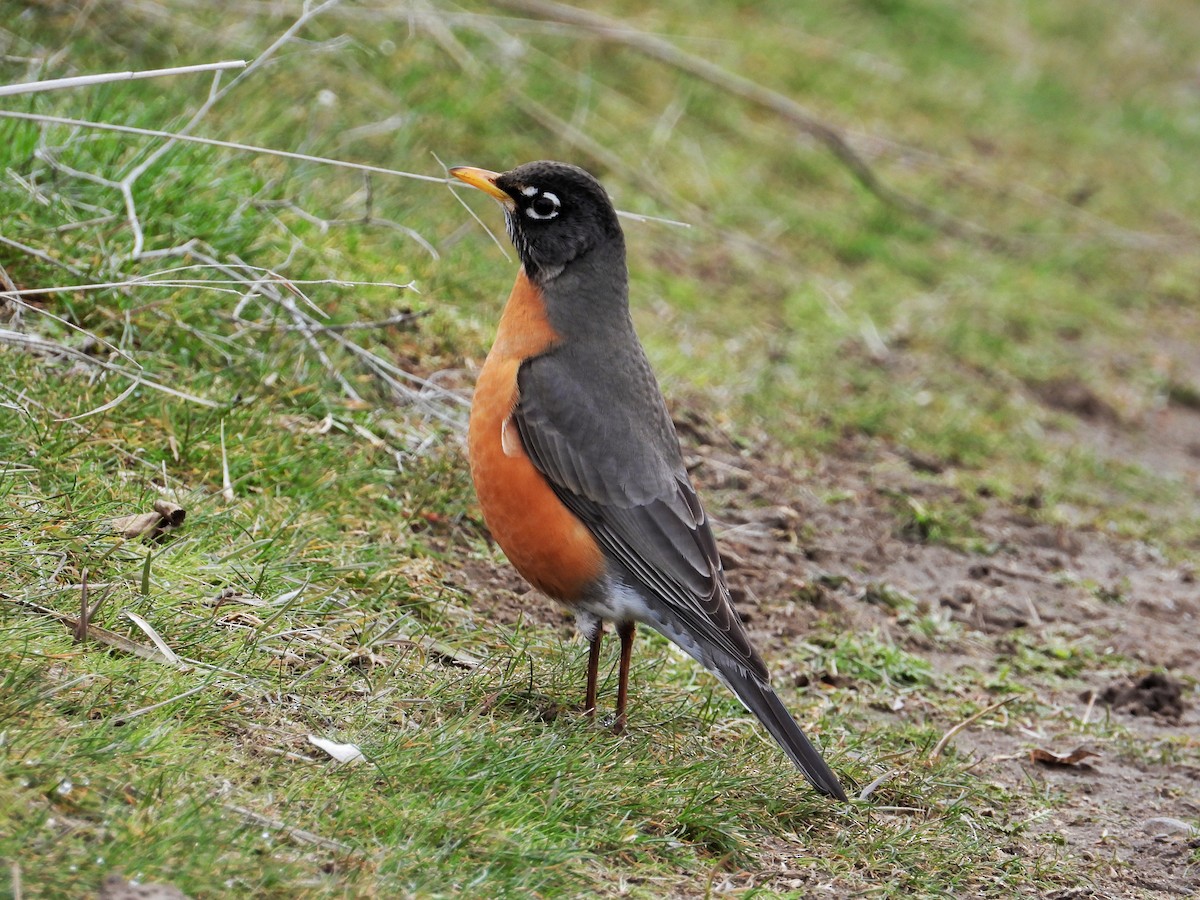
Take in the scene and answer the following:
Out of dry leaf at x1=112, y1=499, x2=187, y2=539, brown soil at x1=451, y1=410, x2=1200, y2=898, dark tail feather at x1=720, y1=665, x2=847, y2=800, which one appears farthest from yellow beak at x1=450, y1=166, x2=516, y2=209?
dark tail feather at x1=720, y1=665, x2=847, y2=800

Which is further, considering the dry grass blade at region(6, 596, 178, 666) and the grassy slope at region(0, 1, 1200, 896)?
the dry grass blade at region(6, 596, 178, 666)

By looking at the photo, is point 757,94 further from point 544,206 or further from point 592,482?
point 592,482

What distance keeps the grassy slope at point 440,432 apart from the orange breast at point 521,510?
336 mm

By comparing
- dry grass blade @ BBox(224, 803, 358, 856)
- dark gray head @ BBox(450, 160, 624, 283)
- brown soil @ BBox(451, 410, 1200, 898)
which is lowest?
brown soil @ BBox(451, 410, 1200, 898)

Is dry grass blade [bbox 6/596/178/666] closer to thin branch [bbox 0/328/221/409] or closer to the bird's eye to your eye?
thin branch [bbox 0/328/221/409]

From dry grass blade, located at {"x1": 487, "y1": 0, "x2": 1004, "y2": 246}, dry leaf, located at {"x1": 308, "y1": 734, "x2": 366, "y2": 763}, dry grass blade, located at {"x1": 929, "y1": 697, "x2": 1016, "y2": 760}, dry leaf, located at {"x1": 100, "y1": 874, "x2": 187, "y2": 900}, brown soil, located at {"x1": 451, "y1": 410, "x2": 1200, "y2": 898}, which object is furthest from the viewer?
dry grass blade, located at {"x1": 487, "y1": 0, "x2": 1004, "y2": 246}

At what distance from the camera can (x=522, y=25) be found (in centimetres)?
885

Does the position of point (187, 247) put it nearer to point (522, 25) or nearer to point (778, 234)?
point (522, 25)

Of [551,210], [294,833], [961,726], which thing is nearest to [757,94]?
[551,210]

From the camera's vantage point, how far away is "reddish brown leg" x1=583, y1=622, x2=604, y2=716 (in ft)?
14.1

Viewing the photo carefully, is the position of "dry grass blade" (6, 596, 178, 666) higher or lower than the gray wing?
lower

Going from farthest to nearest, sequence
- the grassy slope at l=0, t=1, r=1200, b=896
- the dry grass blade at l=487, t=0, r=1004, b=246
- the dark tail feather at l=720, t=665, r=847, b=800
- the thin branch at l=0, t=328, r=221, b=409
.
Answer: the dry grass blade at l=487, t=0, r=1004, b=246
the thin branch at l=0, t=328, r=221, b=409
the dark tail feather at l=720, t=665, r=847, b=800
the grassy slope at l=0, t=1, r=1200, b=896

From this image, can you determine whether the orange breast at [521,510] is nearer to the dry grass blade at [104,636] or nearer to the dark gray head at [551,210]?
the dark gray head at [551,210]

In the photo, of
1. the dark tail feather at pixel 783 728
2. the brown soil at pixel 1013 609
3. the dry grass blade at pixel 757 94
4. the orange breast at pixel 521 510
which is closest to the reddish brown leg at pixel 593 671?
the orange breast at pixel 521 510
